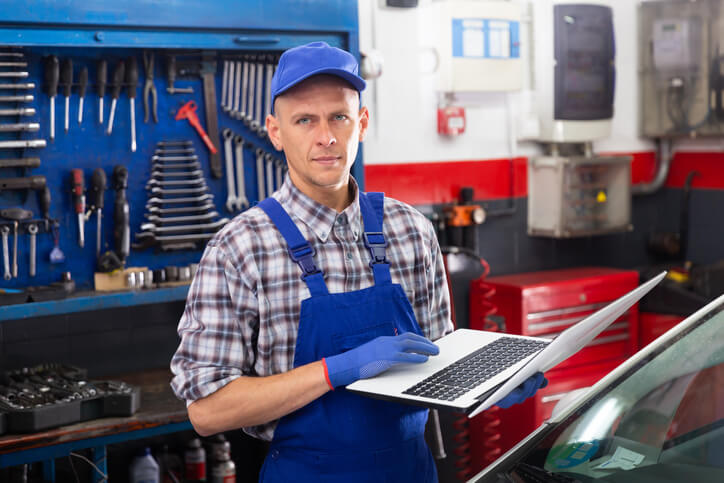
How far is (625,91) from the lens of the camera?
5062 millimetres

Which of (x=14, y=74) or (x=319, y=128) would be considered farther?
(x=14, y=74)

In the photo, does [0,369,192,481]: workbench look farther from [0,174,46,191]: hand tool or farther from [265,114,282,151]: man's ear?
[265,114,282,151]: man's ear

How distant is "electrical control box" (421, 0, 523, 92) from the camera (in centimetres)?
418

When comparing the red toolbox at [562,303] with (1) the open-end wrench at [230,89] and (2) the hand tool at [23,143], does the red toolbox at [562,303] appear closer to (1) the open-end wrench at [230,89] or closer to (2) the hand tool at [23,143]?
(1) the open-end wrench at [230,89]

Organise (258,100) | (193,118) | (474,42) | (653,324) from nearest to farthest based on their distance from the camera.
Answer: (193,118), (258,100), (474,42), (653,324)

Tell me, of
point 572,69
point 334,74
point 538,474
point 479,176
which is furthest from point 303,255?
point 572,69

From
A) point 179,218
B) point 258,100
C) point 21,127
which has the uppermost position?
point 258,100

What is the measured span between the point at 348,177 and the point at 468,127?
8.73 ft

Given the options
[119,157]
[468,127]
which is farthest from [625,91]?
[119,157]

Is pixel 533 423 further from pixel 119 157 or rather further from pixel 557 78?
pixel 119 157

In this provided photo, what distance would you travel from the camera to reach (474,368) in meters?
1.69

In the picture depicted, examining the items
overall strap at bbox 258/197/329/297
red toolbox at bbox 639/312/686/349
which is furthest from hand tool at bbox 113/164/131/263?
red toolbox at bbox 639/312/686/349

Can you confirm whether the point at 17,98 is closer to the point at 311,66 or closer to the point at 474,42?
the point at 311,66

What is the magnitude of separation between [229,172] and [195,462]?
119 cm
